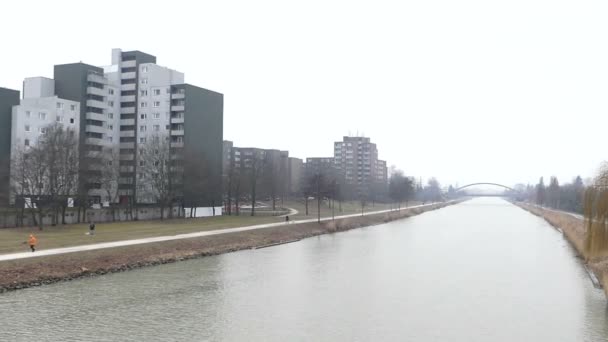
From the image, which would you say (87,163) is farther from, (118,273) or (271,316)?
(271,316)

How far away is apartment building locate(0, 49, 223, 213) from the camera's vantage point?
79125 millimetres

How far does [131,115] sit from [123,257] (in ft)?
199

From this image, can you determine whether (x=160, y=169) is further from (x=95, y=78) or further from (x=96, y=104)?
(x=95, y=78)

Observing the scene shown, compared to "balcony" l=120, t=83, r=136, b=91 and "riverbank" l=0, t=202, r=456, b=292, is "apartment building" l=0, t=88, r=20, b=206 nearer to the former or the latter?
"balcony" l=120, t=83, r=136, b=91

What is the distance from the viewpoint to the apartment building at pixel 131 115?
260 feet

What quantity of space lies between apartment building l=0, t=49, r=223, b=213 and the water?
44.0 metres

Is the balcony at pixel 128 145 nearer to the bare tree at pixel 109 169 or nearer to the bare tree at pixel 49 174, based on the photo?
the bare tree at pixel 109 169

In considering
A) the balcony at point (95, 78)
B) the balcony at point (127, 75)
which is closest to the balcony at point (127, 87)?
the balcony at point (127, 75)

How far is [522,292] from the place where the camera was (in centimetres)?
2803

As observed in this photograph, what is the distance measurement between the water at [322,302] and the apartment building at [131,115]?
4401 centimetres

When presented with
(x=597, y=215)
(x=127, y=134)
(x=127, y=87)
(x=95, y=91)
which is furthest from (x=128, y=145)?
(x=597, y=215)

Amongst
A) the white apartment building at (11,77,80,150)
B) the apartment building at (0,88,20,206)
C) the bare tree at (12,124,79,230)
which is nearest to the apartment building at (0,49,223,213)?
the white apartment building at (11,77,80,150)

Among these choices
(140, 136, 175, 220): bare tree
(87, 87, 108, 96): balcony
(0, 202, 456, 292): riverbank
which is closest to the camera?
(0, 202, 456, 292): riverbank

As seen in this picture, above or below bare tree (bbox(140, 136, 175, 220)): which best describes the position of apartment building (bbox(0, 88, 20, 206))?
above
